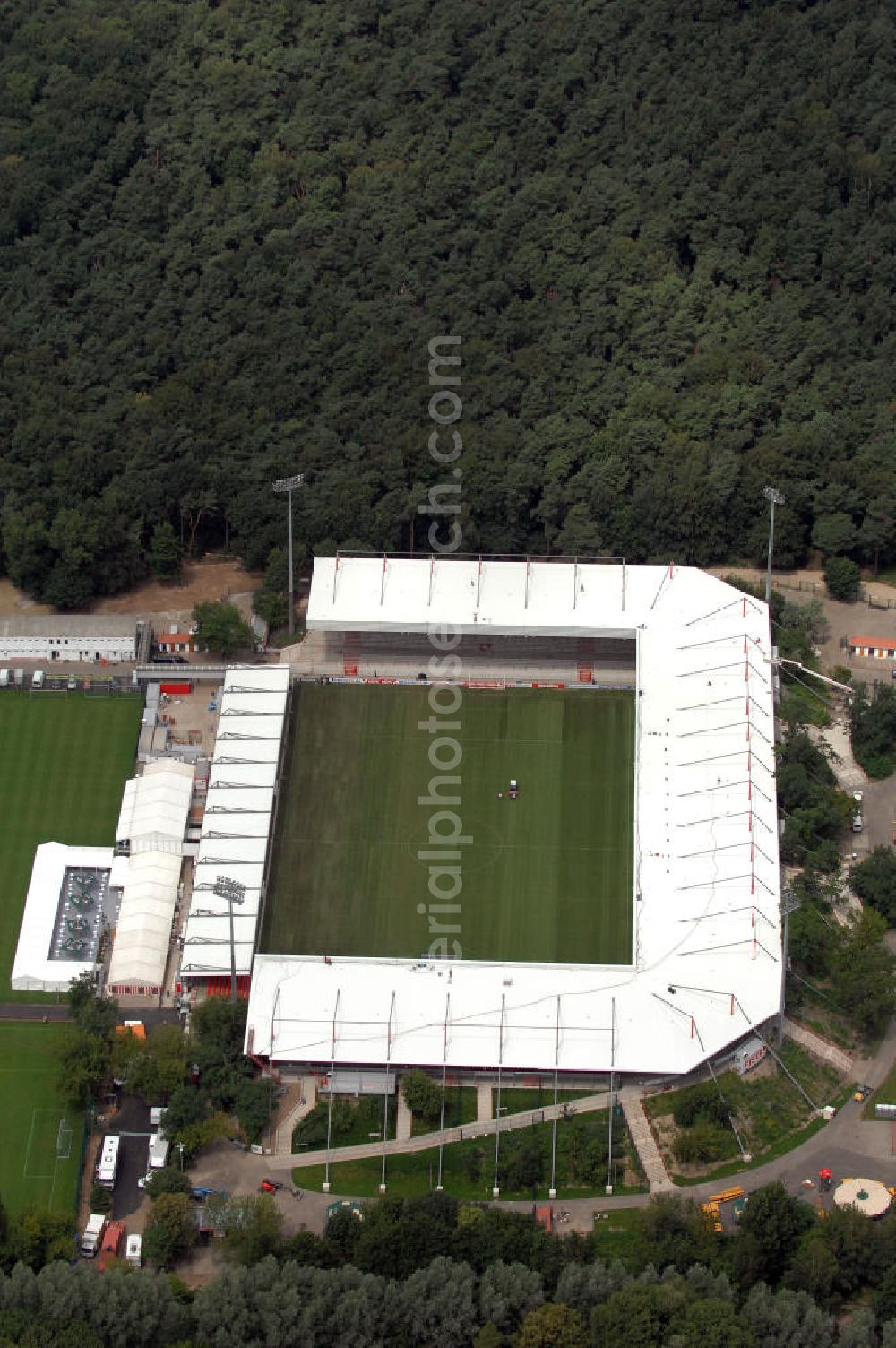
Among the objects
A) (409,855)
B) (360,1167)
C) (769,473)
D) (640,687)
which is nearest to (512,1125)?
(360,1167)

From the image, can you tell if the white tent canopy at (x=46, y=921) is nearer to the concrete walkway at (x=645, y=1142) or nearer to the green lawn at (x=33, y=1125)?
the green lawn at (x=33, y=1125)

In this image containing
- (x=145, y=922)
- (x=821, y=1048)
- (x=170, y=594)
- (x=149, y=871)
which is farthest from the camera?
(x=170, y=594)

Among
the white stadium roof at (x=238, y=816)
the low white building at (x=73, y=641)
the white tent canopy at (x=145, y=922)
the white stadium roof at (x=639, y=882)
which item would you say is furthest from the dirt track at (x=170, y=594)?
the white tent canopy at (x=145, y=922)

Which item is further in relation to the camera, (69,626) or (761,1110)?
(69,626)

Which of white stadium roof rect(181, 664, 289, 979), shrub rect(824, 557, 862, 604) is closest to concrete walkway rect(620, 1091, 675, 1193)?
white stadium roof rect(181, 664, 289, 979)

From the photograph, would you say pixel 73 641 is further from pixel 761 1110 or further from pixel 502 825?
pixel 761 1110

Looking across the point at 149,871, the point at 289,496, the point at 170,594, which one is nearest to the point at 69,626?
the point at 170,594
